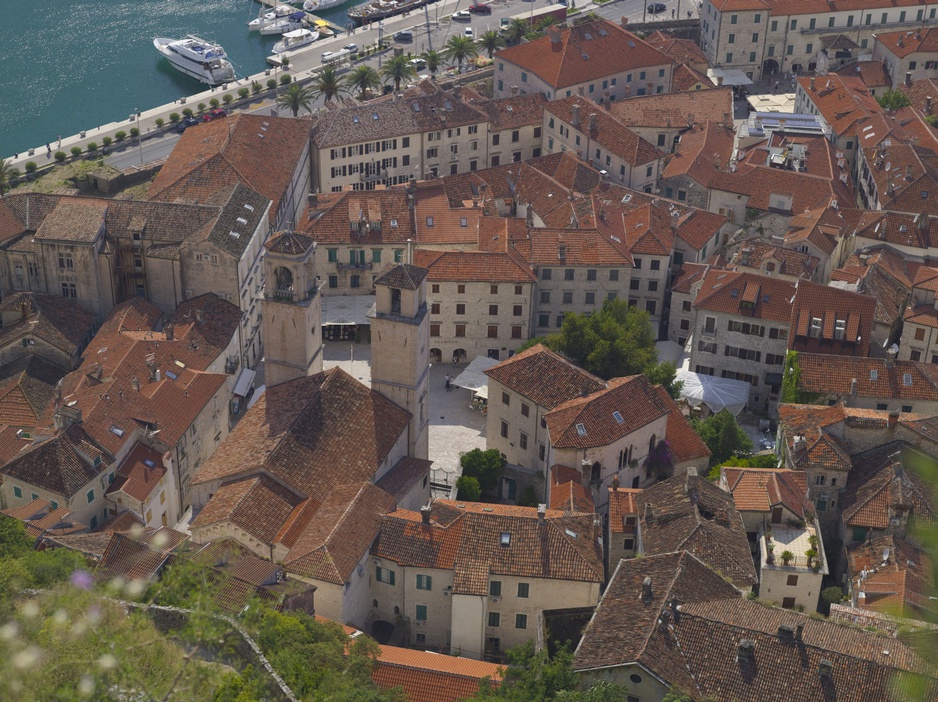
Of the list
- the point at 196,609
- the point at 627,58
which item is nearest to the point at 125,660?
the point at 196,609

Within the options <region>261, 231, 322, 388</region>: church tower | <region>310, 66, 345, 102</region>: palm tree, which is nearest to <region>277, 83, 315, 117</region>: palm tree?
<region>310, 66, 345, 102</region>: palm tree

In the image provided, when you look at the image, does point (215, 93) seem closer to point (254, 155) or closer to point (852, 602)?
point (254, 155)

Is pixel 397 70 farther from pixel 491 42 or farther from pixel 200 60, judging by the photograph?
Answer: pixel 200 60

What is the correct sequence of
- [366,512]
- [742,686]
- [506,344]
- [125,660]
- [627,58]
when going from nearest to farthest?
[125,660] → [742,686] → [366,512] → [506,344] → [627,58]

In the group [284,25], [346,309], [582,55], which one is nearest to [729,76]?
[582,55]

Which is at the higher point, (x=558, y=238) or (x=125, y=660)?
(x=125, y=660)
